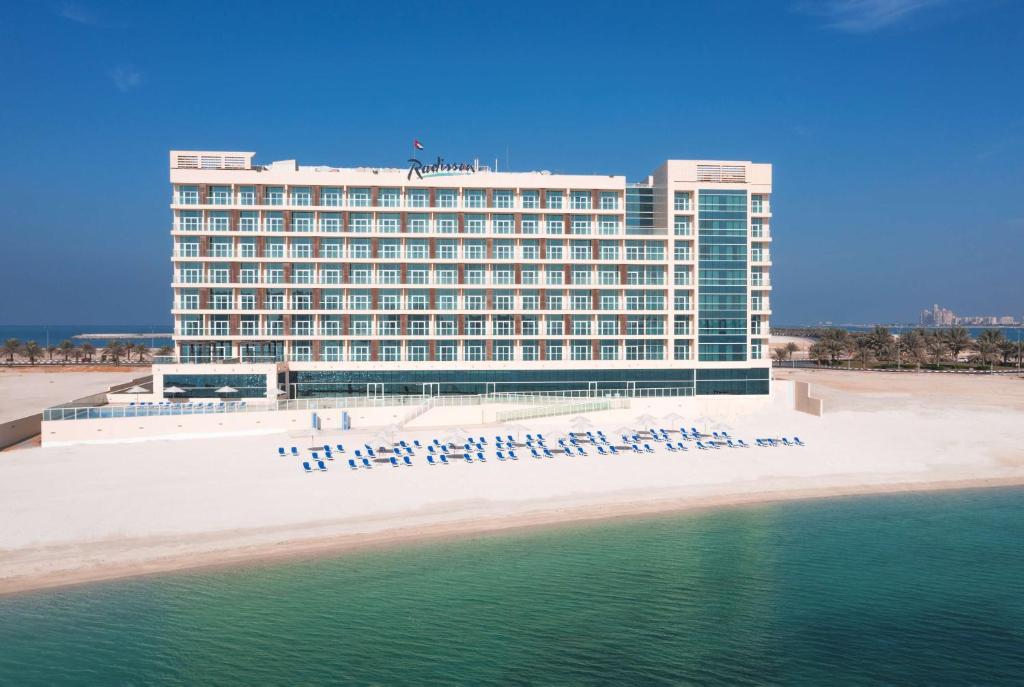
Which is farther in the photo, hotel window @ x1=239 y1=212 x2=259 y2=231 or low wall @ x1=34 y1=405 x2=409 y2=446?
hotel window @ x1=239 y1=212 x2=259 y2=231

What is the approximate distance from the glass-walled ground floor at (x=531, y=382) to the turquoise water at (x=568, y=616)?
33579 mm

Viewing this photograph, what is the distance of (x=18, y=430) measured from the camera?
165 ft

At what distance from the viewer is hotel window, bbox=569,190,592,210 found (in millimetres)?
68812

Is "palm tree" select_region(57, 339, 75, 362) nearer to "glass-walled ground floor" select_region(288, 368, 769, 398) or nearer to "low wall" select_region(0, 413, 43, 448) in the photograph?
"glass-walled ground floor" select_region(288, 368, 769, 398)

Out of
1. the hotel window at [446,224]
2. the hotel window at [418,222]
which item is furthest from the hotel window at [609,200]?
the hotel window at [418,222]

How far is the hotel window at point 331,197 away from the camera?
6750 centimetres

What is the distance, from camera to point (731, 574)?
30.3m

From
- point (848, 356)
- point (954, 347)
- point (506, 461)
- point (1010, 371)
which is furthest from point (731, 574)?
point (848, 356)

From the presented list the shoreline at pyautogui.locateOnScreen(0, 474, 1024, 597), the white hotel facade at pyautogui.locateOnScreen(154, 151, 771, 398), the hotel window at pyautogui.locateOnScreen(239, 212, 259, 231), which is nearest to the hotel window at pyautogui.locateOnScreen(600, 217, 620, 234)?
the white hotel facade at pyautogui.locateOnScreen(154, 151, 771, 398)

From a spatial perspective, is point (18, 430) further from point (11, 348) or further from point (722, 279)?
point (11, 348)

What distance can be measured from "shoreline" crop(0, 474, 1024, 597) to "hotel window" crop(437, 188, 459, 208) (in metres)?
36.8

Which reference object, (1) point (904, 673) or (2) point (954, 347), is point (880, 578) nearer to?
(1) point (904, 673)

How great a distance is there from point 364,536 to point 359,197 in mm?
40836

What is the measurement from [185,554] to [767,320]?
55018 mm
